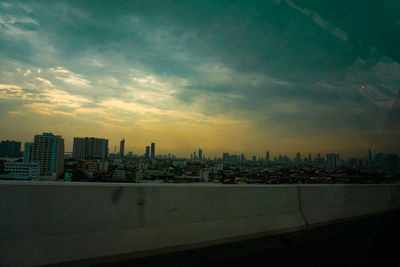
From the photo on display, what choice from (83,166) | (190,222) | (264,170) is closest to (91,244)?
(190,222)

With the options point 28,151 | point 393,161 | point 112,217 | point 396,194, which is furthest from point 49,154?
point 393,161

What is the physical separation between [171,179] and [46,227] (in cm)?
312

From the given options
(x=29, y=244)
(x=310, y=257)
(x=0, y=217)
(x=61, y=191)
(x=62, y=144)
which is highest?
(x=62, y=144)

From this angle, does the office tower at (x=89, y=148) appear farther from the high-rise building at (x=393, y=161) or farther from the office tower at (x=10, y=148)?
the high-rise building at (x=393, y=161)

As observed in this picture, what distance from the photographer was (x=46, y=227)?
4434 millimetres

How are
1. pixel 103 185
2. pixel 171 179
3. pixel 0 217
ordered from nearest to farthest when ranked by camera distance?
pixel 0 217 < pixel 103 185 < pixel 171 179

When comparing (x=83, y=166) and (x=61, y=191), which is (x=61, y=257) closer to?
(x=61, y=191)

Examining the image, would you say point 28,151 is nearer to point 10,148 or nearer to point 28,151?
point 28,151

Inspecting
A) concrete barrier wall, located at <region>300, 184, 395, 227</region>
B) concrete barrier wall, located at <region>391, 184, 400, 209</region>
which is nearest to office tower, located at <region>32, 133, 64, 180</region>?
concrete barrier wall, located at <region>300, 184, 395, 227</region>

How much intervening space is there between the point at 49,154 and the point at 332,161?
9.93 meters

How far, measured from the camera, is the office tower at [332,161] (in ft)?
37.4

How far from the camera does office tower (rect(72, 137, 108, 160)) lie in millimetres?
8781

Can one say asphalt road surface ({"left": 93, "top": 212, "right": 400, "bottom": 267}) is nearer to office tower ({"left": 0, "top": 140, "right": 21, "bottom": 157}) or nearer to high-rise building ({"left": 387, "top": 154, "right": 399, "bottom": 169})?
office tower ({"left": 0, "top": 140, "right": 21, "bottom": 157})

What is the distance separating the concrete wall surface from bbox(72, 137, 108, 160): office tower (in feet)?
12.9
